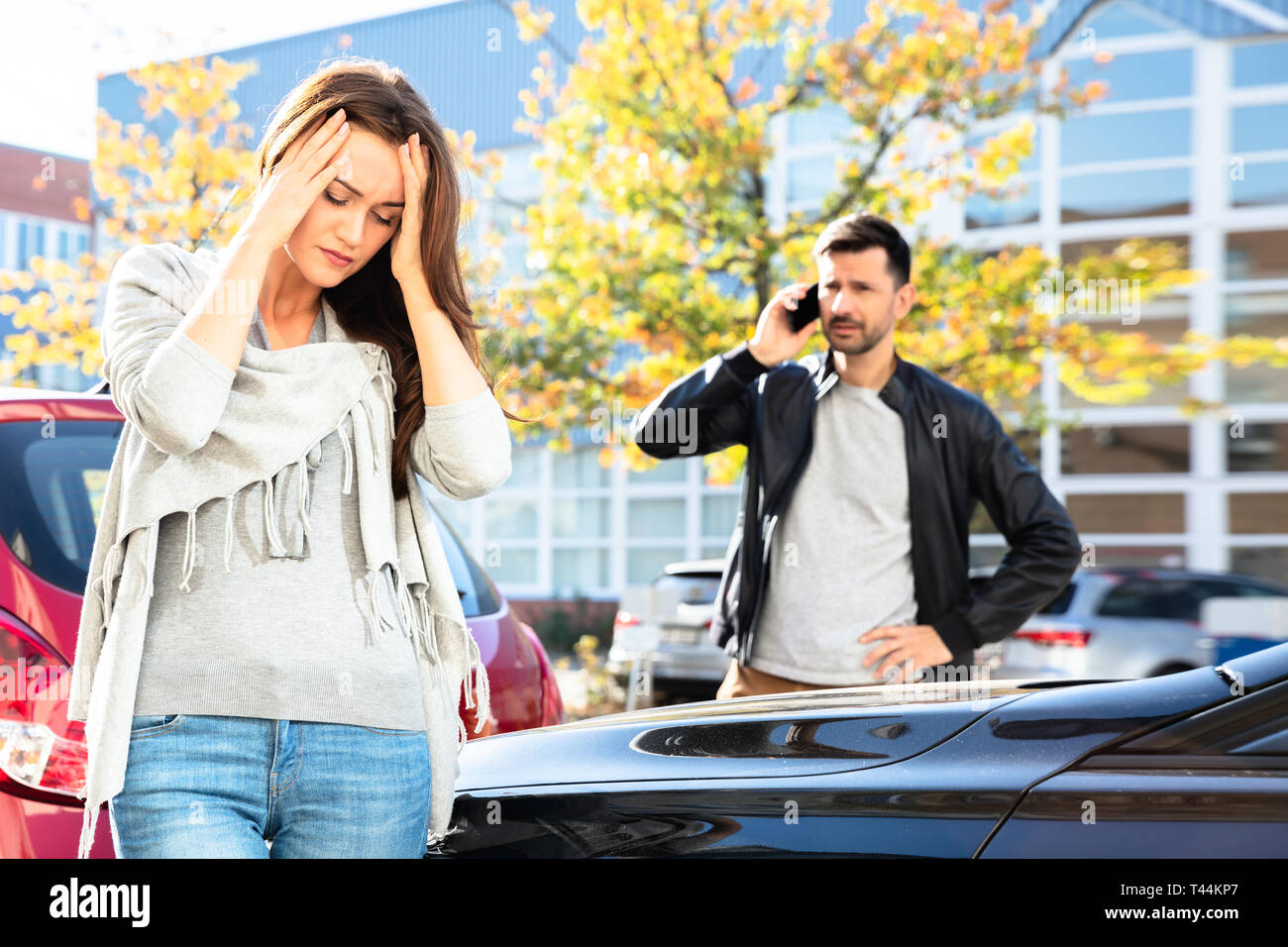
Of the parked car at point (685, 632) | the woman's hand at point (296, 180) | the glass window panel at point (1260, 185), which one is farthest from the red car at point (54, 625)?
the glass window panel at point (1260, 185)

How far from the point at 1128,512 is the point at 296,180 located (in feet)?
47.8

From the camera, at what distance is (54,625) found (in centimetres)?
254

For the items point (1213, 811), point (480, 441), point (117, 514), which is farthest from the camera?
point (480, 441)

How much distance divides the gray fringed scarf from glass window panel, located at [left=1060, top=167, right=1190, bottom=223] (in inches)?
573

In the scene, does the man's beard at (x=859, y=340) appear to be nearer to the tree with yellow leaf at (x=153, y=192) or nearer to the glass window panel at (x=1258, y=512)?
the tree with yellow leaf at (x=153, y=192)

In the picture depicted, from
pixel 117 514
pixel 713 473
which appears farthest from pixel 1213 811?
pixel 713 473

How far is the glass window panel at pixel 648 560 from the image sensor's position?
58.2 ft

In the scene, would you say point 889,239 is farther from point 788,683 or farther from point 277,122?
point 277,122

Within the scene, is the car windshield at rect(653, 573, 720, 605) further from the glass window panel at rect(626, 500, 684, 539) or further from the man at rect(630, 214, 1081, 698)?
the glass window panel at rect(626, 500, 684, 539)

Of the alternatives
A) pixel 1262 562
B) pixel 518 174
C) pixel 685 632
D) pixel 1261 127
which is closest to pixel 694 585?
pixel 685 632

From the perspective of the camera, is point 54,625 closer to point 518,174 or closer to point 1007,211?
point 1007,211

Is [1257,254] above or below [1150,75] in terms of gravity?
below

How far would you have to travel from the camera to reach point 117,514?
1.75 meters
